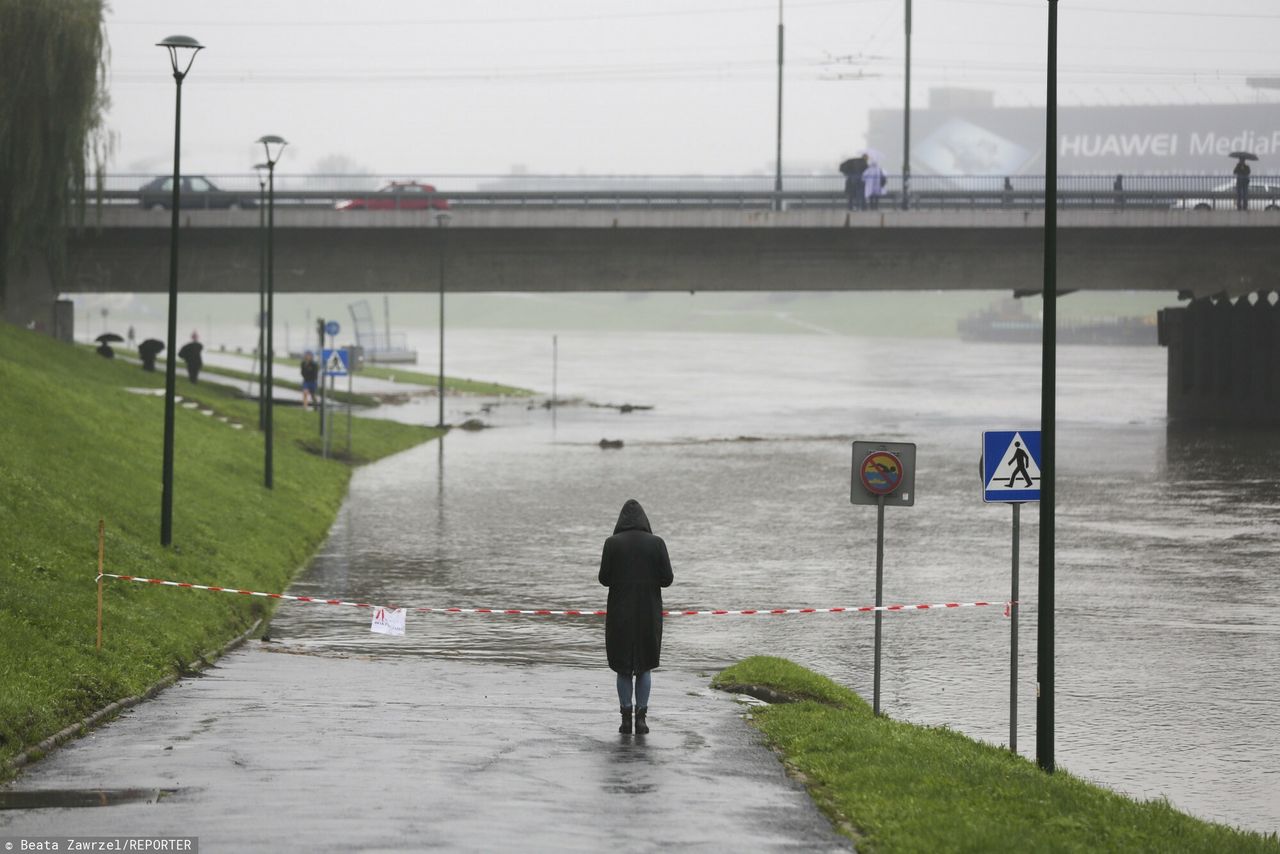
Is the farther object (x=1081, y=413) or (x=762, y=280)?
(x=1081, y=413)

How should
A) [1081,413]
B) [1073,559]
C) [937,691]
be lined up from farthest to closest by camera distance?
[1081,413] → [1073,559] → [937,691]

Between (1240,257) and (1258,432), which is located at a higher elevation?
(1240,257)

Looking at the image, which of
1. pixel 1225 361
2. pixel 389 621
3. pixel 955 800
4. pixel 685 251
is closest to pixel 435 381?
pixel 685 251

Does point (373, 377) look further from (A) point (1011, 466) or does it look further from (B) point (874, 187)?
(A) point (1011, 466)

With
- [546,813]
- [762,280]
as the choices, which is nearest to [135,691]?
[546,813]

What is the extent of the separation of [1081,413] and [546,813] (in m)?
56.1

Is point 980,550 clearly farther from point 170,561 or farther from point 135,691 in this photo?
point 135,691

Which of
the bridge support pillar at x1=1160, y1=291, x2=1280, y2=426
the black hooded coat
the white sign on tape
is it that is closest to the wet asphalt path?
the black hooded coat

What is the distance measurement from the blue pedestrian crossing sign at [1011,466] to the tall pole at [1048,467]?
949 millimetres

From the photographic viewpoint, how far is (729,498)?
117 ft

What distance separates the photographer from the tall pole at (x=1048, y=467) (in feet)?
39.7

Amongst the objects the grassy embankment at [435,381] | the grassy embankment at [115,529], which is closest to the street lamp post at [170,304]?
the grassy embankment at [115,529]

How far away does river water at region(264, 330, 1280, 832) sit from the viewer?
15977mm

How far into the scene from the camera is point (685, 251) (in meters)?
54.5
